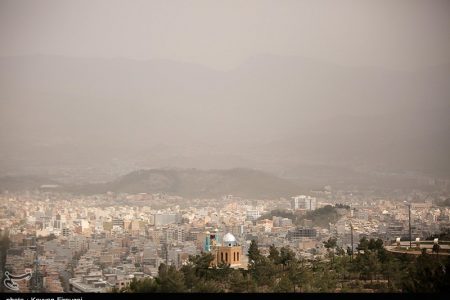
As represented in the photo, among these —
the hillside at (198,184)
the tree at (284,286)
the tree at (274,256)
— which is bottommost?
the tree at (284,286)

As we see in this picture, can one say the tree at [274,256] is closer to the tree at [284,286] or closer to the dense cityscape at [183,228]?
the dense cityscape at [183,228]

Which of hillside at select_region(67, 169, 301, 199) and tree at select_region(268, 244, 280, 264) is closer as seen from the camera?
tree at select_region(268, 244, 280, 264)

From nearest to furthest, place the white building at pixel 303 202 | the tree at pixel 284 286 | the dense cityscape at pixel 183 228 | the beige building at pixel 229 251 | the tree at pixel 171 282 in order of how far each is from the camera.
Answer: the tree at pixel 171 282 → the tree at pixel 284 286 → the dense cityscape at pixel 183 228 → the beige building at pixel 229 251 → the white building at pixel 303 202

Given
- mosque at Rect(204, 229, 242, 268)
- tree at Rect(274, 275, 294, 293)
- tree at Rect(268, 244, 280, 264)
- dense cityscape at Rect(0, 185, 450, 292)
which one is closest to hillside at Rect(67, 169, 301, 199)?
dense cityscape at Rect(0, 185, 450, 292)

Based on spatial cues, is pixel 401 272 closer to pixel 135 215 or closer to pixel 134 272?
pixel 134 272

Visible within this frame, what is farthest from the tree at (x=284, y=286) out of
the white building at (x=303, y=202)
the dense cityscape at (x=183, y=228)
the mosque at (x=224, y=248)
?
the white building at (x=303, y=202)

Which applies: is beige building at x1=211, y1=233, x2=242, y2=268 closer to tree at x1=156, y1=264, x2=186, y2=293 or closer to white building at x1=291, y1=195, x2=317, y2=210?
white building at x1=291, y1=195, x2=317, y2=210
